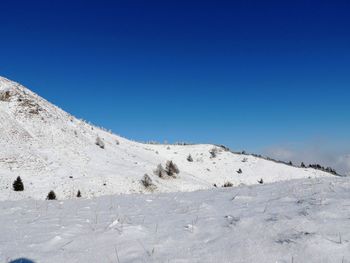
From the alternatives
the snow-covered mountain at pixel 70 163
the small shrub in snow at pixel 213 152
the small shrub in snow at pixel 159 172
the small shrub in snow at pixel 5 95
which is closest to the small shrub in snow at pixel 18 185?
the snow-covered mountain at pixel 70 163

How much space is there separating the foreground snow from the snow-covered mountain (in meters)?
15.6

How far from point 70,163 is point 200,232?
32473 millimetres

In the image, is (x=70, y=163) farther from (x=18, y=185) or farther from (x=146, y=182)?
(x=18, y=185)

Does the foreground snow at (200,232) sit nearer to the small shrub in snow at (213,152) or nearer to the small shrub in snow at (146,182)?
the small shrub in snow at (146,182)

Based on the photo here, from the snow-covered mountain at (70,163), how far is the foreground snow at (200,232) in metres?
15.6

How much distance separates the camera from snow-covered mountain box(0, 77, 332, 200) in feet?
101

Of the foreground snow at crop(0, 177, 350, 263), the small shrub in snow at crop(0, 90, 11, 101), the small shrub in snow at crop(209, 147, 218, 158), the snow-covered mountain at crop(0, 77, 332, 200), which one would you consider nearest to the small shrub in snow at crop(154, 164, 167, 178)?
the snow-covered mountain at crop(0, 77, 332, 200)

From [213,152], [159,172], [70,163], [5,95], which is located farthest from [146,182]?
[213,152]

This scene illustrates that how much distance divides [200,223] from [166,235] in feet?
3.24

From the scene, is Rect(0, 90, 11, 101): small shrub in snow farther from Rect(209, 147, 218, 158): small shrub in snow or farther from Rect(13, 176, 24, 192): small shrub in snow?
Rect(209, 147, 218, 158): small shrub in snow

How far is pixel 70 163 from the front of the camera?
36469 mm

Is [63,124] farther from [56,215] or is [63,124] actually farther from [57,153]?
[56,215]

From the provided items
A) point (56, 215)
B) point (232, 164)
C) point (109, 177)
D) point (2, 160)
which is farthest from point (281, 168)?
point (56, 215)

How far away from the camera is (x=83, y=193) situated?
29.9 meters
